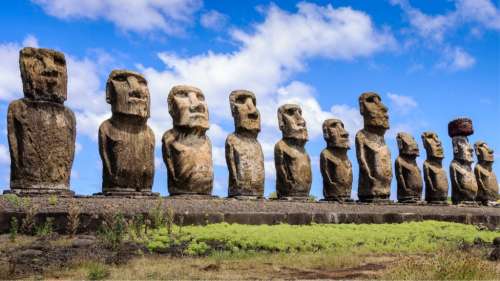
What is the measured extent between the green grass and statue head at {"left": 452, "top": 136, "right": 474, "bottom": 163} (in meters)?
10.7

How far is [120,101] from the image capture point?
12.4 metres

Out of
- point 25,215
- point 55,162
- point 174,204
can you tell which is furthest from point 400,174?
point 25,215

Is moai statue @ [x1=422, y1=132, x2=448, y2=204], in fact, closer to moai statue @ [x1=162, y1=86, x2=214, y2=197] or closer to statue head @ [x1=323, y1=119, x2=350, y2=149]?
statue head @ [x1=323, y1=119, x2=350, y2=149]

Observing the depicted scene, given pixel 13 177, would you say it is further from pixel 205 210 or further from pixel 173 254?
pixel 173 254

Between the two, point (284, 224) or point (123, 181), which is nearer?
point (284, 224)

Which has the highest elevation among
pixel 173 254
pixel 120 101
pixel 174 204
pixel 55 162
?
pixel 120 101

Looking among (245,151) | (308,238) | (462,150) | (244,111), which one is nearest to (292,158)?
(245,151)

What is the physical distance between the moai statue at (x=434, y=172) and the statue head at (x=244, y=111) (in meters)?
8.22

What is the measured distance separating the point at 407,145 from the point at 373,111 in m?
1.99

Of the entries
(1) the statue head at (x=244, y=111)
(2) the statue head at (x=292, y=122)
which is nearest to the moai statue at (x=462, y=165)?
(2) the statue head at (x=292, y=122)

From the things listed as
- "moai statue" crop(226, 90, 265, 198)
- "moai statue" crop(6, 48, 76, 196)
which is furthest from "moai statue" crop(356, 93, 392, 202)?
"moai statue" crop(6, 48, 76, 196)

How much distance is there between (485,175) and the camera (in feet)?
77.7

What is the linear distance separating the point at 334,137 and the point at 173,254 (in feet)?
33.2

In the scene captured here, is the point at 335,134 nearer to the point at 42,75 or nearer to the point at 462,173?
the point at 462,173
